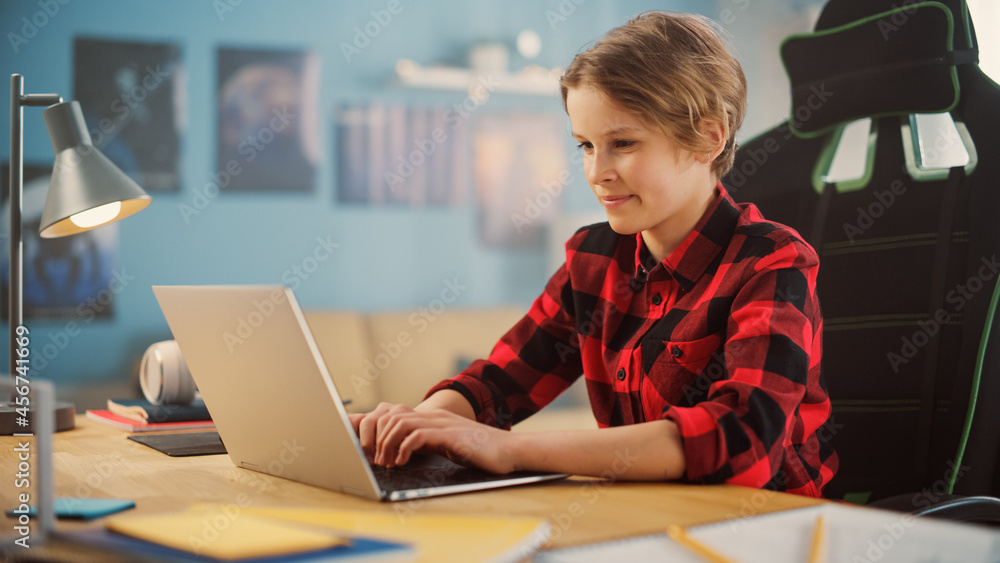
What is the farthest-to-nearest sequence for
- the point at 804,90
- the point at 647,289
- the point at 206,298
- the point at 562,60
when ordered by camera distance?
the point at 562,60 < the point at 804,90 < the point at 647,289 < the point at 206,298

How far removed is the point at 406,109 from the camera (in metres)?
3.62

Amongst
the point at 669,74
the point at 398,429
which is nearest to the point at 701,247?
the point at 669,74

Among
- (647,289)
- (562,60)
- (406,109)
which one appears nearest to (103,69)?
(406,109)

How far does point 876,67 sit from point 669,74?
323 millimetres

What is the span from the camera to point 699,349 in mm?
970

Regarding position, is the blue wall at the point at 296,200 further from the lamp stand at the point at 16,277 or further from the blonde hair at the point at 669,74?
the blonde hair at the point at 669,74

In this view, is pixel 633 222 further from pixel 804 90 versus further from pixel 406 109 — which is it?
pixel 406 109

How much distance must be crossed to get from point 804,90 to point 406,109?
2.62m

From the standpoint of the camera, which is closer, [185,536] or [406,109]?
[185,536]

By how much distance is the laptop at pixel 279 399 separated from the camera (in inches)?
27.0
